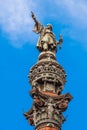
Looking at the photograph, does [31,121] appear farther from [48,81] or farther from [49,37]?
[49,37]

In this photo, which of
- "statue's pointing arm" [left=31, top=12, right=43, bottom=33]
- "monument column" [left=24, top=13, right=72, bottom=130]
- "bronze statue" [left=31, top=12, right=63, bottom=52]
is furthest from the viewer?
"statue's pointing arm" [left=31, top=12, right=43, bottom=33]

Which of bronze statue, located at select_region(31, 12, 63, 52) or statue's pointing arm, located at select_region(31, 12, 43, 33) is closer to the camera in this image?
bronze statue, located at select_region(31, 12, 63, 52)

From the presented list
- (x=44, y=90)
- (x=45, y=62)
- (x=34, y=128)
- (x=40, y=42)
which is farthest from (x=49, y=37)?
(x=34, y=128)

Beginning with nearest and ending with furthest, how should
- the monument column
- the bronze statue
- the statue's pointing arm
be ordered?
the monument column, the bronze statue, the statue's pointing arm

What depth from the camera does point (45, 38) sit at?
28.5 m

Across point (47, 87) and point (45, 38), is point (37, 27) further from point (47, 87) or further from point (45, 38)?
point (47, 87)

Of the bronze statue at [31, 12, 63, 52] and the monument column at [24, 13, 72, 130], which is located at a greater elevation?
the bronze statue at [31, 12, 63, 52]

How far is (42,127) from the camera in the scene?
2369 cm

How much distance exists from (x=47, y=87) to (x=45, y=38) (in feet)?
12.2

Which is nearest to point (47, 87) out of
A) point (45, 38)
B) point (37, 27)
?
point (45, 38)

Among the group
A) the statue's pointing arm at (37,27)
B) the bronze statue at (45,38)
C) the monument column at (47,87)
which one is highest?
the statue's pointing arm at (37,27)

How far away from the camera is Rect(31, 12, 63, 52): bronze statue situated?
28244mm

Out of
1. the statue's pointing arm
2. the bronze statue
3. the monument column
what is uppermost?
the statue's pointing arm

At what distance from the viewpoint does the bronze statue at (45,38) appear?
28244 millimetres
